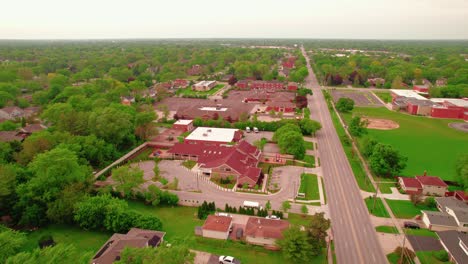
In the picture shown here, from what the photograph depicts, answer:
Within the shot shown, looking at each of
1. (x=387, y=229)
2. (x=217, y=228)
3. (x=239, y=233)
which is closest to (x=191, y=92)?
(x=217, y=228)

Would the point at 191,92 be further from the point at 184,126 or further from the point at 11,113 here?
the point at 11,113

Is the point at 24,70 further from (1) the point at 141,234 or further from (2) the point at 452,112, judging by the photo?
(2) the point at 452,112

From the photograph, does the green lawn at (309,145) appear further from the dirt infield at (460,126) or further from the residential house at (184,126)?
the dirt infield at (460,126)

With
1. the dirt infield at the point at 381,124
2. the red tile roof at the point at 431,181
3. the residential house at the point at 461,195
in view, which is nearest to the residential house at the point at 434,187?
the red tile roof at the point at 431,181

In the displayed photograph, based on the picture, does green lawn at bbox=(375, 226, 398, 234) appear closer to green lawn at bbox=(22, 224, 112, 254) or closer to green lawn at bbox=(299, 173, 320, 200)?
green lawn at bbox=(299, 173, 320, 200)

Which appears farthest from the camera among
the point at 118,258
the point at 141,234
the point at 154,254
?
the point at 141,234

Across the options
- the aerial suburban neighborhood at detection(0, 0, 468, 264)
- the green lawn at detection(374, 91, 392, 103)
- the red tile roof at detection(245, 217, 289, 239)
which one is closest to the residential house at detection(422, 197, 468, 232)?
the aerial suburban neighborhood at detection(0, 0, 468, 264)

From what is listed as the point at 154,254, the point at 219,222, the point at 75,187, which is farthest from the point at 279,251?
the point at 75,187
